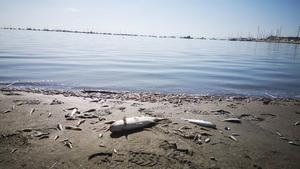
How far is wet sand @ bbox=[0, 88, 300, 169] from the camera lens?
4672 mm

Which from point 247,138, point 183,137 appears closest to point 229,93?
point 247,138

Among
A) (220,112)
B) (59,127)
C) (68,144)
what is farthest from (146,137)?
(220,112)

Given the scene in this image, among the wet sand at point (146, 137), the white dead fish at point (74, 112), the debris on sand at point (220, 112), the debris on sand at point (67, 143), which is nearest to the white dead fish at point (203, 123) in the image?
the wet sand at point (146, 137)

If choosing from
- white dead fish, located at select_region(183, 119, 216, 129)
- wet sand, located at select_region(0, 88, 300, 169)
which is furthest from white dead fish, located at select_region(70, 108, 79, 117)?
white dead fish, located at select_region(183, 119, 216, 129)

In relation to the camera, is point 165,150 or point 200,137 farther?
point 200,137

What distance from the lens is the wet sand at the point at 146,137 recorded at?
4.67 m

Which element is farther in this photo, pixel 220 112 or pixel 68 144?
pixel 220 112

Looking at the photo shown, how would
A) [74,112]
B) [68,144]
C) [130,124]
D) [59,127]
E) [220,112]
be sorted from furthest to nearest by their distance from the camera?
[220,112] → [74,112] → [59,127] → [130,124] → [68,144]

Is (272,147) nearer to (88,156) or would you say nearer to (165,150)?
(165,150)

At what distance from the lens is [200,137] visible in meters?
5.73

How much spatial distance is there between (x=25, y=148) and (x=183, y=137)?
3219 mm

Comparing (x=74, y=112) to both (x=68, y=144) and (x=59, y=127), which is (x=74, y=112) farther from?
(x=68, y=144)

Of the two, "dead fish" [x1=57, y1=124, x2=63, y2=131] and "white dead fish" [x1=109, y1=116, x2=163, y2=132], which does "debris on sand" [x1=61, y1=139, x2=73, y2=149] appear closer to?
"dead fish" [x1=57, y1=124, x2=63, y2=131]

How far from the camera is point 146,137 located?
5.51 metres
